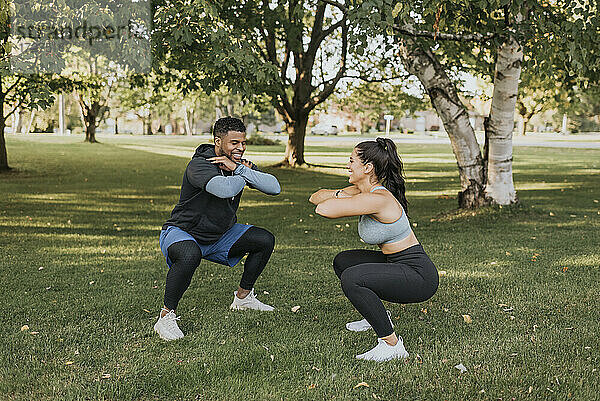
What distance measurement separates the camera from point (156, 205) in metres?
13.5

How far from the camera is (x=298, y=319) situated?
524cm

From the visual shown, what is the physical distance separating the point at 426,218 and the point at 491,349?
697cm

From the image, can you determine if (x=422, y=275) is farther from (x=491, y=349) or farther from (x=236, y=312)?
(x=236, y=312)

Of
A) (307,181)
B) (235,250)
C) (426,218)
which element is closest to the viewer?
(235,250)

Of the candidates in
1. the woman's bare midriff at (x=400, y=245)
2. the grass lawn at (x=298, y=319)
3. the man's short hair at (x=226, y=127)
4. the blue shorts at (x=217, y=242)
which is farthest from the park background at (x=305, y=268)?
the man's short hair at (x=226, y=127)

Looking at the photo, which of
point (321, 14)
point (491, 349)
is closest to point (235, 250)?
point (491, 349)

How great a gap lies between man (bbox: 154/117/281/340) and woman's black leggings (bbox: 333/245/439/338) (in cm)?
94

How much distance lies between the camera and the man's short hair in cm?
470

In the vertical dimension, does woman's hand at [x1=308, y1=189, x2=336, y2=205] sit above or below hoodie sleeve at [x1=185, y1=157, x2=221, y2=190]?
below

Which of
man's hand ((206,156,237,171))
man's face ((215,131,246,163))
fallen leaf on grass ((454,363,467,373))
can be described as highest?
man's face ((215,131,246,163))

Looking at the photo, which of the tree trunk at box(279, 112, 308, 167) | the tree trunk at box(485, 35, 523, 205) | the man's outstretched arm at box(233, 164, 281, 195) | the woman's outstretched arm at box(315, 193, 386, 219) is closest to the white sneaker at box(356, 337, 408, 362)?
the woman's outstretched arm at box(315, 193, 386, 219)

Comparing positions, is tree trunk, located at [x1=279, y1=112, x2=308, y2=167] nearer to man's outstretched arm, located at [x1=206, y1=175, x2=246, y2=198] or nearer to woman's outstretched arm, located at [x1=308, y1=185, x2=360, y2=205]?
woman's outstretched arm, located at [x1=308, y1=185, x2=360, y2=205]

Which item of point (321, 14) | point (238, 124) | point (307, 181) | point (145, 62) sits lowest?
point (307, 181)

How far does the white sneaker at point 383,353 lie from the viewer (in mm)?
4258
